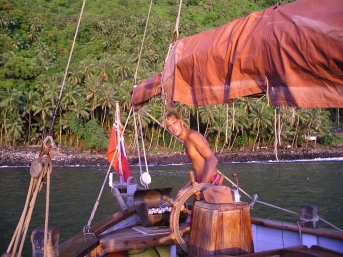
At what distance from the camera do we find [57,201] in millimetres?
25000

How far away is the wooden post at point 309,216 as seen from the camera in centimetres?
436

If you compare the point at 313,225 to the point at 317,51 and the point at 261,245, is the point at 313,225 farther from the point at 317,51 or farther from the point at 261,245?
the point at 317,51

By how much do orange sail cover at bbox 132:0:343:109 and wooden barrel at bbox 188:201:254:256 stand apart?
0.85 metres

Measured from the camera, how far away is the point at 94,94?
6038 cm

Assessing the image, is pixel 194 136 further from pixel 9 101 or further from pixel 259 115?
pixel 259 115

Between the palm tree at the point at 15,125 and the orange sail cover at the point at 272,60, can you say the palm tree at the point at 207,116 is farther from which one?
the orange sail cover at the point at 272,60

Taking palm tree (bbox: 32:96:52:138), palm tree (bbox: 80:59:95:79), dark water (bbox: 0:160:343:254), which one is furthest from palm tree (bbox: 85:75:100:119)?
dark water (bbox: 0:160:343:254)

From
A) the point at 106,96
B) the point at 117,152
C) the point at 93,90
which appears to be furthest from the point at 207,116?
the point at 117,152

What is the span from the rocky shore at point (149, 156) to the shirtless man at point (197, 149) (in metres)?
49.1

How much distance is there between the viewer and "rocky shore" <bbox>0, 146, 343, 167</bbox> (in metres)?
54.9

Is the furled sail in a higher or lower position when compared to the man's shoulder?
lower

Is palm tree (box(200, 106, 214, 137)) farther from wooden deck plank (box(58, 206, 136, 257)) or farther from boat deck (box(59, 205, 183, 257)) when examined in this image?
boat deck (box(59, 205, 183, 257))

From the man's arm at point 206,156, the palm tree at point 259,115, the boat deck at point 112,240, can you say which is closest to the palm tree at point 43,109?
the palm tree at point 259,115

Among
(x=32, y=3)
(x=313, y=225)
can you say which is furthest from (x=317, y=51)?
(x=32, y=3)
